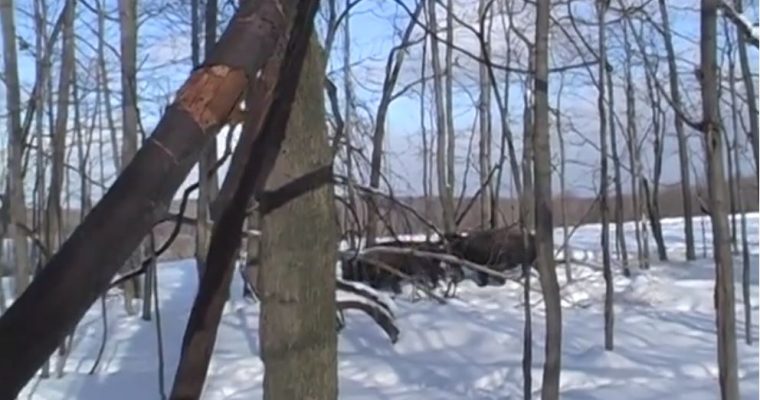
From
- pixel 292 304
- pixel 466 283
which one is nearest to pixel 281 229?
pixel 292 304

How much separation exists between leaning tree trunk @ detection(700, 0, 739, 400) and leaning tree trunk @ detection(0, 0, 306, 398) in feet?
4.51

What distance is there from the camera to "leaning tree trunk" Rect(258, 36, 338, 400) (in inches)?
36.4

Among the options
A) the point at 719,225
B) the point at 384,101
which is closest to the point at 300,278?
the point at 719,225

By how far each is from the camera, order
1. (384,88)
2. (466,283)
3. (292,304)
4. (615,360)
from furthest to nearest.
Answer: (384,88) → (466,283) → (615,360) → (292,304)

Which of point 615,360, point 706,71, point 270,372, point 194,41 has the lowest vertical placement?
point 615,360

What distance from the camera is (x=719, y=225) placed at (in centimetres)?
159

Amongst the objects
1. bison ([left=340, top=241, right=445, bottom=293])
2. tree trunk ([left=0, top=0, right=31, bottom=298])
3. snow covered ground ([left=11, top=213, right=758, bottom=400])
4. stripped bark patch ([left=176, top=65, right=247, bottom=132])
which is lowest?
snow covered ground ([left=11, top=213, right=758, bottom=400])

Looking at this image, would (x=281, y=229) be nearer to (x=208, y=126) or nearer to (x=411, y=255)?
(x=208, y=126)

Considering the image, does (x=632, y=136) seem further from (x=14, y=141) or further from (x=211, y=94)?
(x=211, y=94)

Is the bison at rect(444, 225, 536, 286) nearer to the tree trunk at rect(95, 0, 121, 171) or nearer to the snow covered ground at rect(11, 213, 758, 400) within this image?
the snow covered ground at rect(11, 213, 758, 400)

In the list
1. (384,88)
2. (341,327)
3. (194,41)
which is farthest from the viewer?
(384,88)

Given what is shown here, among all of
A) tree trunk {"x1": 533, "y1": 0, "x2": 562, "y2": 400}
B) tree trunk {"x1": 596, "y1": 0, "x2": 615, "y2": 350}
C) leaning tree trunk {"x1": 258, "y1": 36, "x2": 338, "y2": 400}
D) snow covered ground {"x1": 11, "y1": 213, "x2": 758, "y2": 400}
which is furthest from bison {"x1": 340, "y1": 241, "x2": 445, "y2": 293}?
leaning tree trunk {"x1": 258, "y1": 36, "x2": 338, "y2": 400}

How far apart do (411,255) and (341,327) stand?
0.83 metres

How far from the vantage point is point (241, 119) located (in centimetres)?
38
